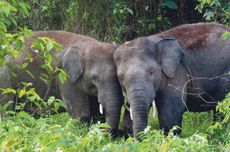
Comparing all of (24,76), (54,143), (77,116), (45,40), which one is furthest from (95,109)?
(54,143)

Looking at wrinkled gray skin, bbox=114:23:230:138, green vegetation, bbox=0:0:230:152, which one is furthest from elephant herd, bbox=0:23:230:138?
green vegetation, bbox=0:0:230:152

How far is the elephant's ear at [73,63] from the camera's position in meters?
10.8

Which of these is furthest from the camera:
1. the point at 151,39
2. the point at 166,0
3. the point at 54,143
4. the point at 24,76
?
the point at 166,0

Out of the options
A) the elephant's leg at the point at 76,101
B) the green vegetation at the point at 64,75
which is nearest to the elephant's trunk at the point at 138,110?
the green vegetation at the point at 64,75

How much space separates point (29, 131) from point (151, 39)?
3327 millimetres

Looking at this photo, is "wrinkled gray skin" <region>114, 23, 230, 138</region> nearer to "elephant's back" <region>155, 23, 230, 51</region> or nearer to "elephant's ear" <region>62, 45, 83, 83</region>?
"elephant's back" <region>155, 23, 230, 51</region>

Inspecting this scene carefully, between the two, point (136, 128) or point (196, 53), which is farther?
point (196, 53)

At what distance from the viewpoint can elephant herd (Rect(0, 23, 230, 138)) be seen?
1002cm

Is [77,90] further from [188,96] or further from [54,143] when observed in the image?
[54,143]

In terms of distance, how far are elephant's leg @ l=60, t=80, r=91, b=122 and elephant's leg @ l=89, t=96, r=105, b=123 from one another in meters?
0.13

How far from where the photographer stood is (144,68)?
9898 mm

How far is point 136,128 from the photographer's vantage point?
950 centimetres

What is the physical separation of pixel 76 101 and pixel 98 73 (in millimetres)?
610

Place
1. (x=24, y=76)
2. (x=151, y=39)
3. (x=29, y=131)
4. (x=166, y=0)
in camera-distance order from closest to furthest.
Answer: (x=29, y=131), (x=151, y=39), (x=24, y=76), (x=166, y=0)
